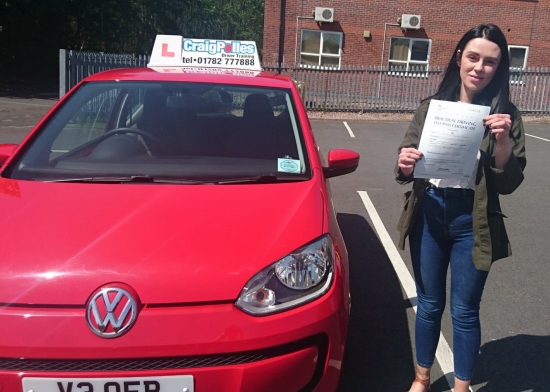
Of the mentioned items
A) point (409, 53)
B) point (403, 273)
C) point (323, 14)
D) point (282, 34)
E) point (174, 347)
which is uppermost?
point (323, 14)

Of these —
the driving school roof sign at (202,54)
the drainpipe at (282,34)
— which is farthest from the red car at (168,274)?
the drainpipe at (282,34)

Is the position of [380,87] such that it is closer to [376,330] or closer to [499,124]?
[376,330]

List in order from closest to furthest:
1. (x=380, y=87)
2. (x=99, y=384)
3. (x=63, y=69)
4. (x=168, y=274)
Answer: (x=99, y=384) → (x=168, y=274) → (x=63, y=69) → (x=380, y=87)

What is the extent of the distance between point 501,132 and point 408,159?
15.1 inches

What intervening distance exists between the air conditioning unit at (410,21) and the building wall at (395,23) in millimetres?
480

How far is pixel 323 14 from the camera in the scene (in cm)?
2164

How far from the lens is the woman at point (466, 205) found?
7.79 ft

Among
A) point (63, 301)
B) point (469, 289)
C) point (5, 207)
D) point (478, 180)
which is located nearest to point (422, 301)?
point (469, 289)

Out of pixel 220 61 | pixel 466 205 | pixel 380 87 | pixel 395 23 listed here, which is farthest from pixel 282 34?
pixel 466 205

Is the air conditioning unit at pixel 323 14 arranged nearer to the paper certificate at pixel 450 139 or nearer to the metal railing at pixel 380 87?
the metal railing at pixel 380 87

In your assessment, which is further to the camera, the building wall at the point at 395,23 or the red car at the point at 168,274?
the building wall at the point at 395,23

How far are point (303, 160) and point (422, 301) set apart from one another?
0.95 m

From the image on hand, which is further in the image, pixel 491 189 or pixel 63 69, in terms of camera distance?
pixel 63 69

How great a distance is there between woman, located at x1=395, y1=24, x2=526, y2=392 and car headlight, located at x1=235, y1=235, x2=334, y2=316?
1.93ft
